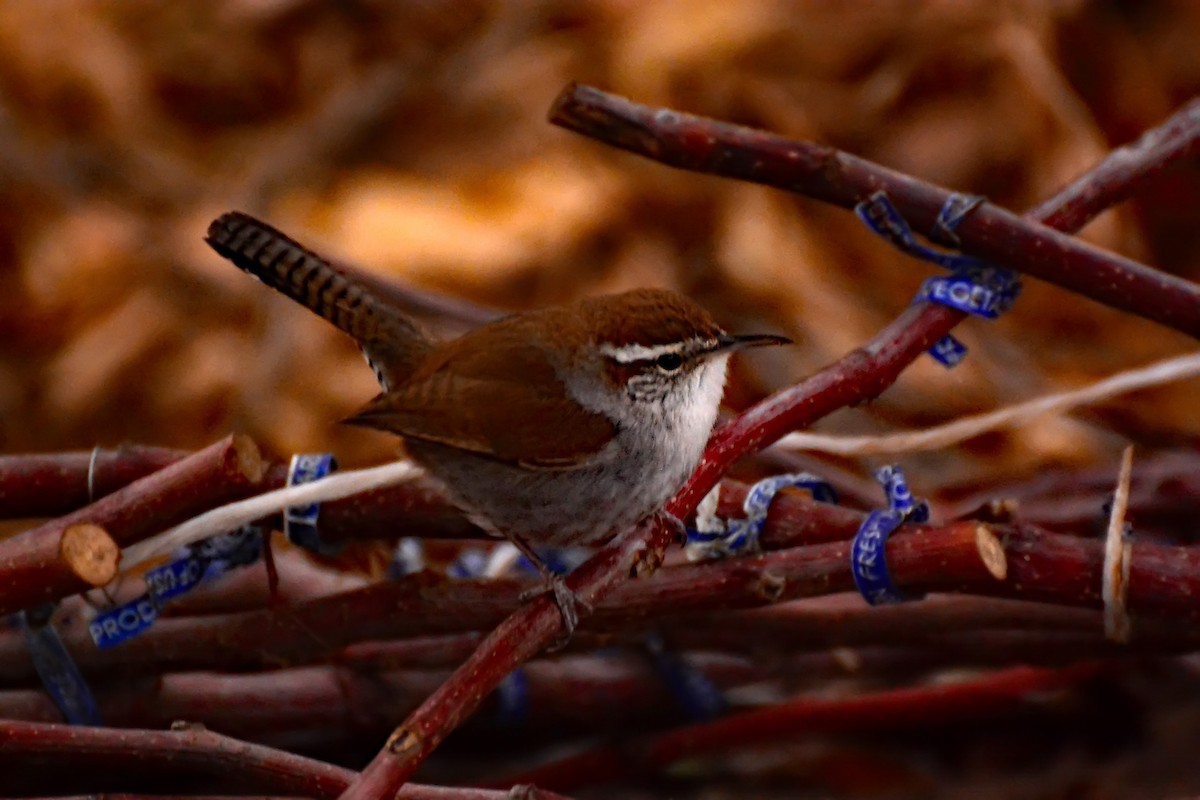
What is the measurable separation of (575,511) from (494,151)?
176 centimetres

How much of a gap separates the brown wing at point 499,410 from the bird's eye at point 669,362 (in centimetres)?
8

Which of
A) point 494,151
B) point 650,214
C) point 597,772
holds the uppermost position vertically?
point 494,151

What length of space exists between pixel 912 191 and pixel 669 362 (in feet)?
1.04

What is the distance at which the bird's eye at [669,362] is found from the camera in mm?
1471

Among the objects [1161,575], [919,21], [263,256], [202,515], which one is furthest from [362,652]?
[919,21]

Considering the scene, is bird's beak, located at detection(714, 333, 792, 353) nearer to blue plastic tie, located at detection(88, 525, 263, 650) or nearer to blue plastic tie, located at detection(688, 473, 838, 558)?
blue plastic tie, located at detection(688, 473, 838, 558)

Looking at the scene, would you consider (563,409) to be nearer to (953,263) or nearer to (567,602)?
(567,602)

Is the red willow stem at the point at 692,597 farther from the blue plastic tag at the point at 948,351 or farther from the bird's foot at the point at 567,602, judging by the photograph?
the blue plastic tag at the point at 948,351

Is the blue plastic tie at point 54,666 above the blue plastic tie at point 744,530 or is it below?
below

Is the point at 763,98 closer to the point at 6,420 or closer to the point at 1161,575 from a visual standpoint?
the point at 6,420

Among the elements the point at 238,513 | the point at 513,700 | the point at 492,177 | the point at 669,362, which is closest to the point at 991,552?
the point at 669,362

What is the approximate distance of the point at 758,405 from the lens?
1.40 metres

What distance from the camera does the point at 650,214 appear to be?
2955 millimetres

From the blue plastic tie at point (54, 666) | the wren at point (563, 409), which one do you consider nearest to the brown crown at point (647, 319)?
the wren at point (563, 409)
